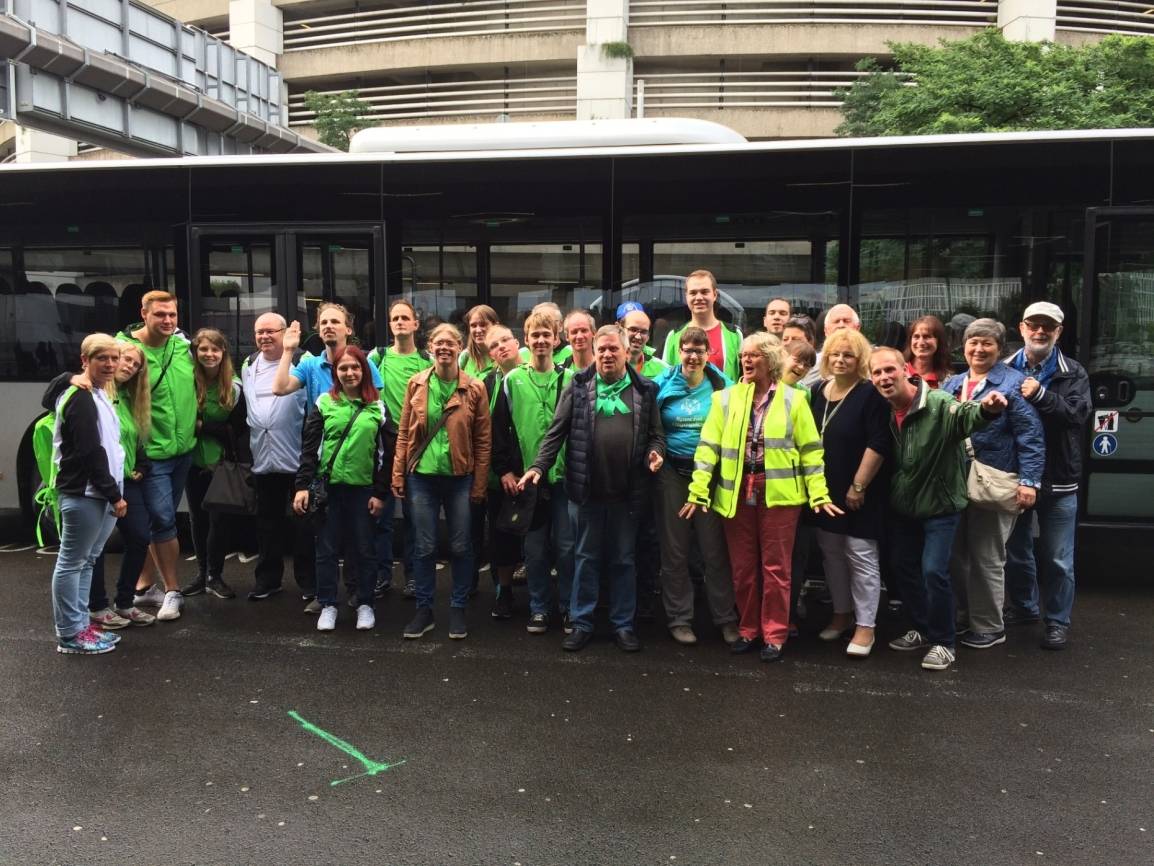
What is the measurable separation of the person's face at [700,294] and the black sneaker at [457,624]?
231 centimetres

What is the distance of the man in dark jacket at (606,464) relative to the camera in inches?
206

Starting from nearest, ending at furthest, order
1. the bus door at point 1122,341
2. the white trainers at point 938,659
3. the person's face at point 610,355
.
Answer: the white trainers at point 938,659
the person's face at point 610,355
the bus door at point 1122,341

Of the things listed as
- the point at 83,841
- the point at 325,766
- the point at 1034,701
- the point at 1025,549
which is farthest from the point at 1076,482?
the point at 83,841

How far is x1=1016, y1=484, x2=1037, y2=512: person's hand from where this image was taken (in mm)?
5090

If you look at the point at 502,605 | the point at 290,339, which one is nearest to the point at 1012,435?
the point at 502,605

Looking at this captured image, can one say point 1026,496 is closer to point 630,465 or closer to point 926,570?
point 926,570

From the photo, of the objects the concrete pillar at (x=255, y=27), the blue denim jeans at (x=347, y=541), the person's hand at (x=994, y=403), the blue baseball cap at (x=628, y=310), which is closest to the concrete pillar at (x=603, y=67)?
the concrete pillar at (x=255, y=27)

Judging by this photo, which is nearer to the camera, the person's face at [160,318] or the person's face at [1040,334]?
the person's face at [1040,334]

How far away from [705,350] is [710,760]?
2.30m

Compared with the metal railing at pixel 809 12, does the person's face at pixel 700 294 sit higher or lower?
lower

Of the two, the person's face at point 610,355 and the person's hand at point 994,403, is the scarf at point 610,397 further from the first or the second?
the person's hand at point 994,403

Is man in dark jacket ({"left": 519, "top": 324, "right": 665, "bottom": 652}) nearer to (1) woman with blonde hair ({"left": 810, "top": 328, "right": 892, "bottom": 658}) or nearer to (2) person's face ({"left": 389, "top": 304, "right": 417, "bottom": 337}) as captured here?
(1) woman with blonde hair ({"left": 810, "top": 328, "right": 892, "bottom": 658})

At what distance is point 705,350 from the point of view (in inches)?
212

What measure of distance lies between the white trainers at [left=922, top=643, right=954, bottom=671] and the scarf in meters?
2.10
